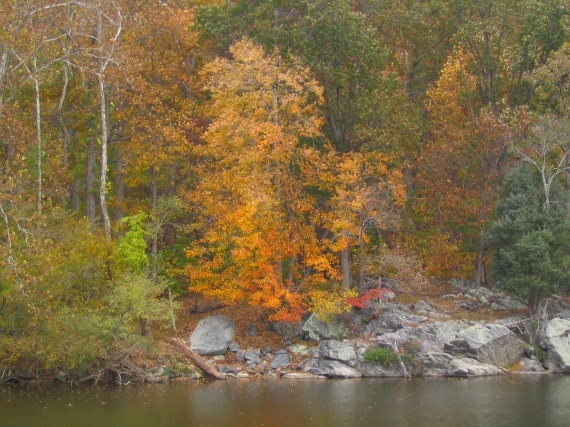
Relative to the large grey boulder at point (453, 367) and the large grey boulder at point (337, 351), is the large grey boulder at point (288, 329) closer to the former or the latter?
the large grey boulder at point (337, 351)

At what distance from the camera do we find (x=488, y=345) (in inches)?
1150

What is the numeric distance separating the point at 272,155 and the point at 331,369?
981cm

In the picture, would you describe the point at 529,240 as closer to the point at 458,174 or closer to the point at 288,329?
the point at 458,174

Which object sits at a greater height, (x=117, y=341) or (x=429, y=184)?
(x=429, y=184)

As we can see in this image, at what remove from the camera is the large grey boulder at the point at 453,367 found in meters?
28.3

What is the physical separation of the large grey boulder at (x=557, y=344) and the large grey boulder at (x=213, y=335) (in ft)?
44.7

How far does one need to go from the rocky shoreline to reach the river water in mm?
1198

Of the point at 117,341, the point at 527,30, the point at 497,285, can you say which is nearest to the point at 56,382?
the point at 117,341

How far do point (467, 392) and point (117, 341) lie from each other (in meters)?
13.4

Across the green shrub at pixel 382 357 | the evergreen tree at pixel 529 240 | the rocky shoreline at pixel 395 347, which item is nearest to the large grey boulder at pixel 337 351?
the rocky shoreline at pixel 395 347

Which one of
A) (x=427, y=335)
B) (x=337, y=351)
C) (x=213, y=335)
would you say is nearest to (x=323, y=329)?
(x=337, y=351)

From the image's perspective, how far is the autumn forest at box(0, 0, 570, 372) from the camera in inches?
1158

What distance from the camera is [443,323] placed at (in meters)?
31.2

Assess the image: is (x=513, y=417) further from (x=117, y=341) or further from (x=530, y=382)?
(x=117, y=341)
